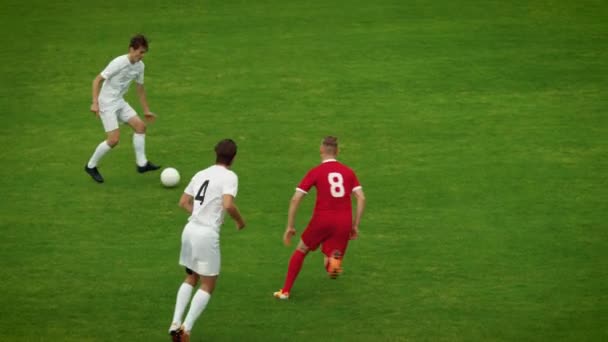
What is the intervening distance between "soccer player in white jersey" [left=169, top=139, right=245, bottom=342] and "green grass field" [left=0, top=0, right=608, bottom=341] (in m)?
0.73

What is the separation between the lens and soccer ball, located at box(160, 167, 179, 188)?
14.7 m

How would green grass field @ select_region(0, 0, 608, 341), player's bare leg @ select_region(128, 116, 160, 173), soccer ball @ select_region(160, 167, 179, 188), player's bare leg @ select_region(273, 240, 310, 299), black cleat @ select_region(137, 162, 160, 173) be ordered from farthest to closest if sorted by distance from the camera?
black cleat @ select_region(137, 162, 160, 173) → player's bare leg @ select_region(128, 116, 160, 173) → soccer ball @ select_region(160, 167, 179, 188) → player's bare leg @ select_region(273, 240, 310, 299) → green grass field @ select_region(0, 0, 608, 341)

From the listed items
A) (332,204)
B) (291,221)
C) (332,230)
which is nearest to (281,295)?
(332,230)

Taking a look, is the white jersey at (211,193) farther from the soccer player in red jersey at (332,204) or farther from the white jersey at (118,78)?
the white jersey at (118,78)

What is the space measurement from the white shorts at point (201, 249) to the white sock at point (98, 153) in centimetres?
528

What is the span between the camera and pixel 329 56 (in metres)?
20.5

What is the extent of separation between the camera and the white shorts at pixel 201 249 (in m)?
9.77

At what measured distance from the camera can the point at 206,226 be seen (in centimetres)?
985

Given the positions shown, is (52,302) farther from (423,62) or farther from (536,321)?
(423,62)

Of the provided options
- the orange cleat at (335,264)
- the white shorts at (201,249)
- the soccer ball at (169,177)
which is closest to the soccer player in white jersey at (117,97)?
the soccer ball at (169,177)

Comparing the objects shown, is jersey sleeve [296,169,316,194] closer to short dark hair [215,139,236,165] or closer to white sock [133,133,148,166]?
short dark hair [215,139,236,165]

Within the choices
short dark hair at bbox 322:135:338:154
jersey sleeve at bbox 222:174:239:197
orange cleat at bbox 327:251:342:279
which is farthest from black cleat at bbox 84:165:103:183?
jersey sleeve at bbox 222:174:239:197

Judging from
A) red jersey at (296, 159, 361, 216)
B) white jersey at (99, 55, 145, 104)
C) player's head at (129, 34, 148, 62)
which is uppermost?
player's head at (129, 34, 148, 62)

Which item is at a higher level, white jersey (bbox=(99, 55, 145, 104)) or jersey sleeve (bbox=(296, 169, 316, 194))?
white jersey (bbox=(99, 55, 145, 104))
